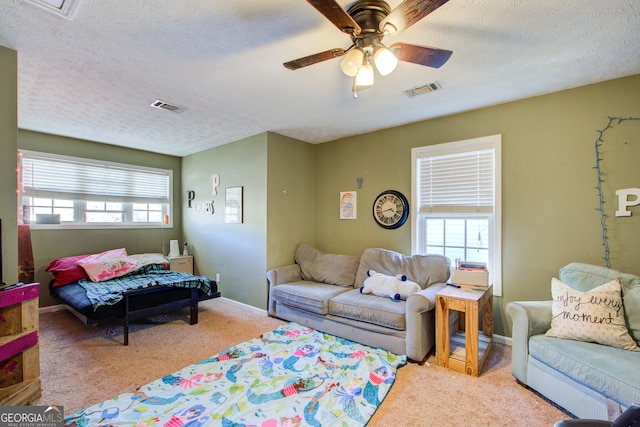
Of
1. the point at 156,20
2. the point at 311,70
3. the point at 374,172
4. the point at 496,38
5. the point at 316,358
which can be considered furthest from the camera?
the point at 374,172

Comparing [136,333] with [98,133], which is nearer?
[136,333]

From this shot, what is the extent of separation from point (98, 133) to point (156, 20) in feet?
9.91

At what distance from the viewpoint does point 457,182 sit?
3.21 m

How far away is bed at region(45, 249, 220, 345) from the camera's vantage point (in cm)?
291

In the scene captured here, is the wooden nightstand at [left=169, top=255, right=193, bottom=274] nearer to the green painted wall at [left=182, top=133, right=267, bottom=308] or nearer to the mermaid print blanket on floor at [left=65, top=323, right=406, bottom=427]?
the green painted wall at [left=182, top=133, right=267, bottom=308]

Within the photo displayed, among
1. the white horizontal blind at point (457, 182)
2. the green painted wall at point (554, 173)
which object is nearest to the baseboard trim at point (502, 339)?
the green painted wall at point (554, 173)

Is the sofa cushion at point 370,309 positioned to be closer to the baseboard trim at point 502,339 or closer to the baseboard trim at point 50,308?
the baseboard trim at point 502,339

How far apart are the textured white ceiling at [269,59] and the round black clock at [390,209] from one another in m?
0.93

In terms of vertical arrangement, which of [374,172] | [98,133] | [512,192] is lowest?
[512,192]

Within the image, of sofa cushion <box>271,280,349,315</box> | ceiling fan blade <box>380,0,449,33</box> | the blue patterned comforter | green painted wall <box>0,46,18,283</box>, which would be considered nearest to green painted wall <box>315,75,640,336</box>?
sofa cushion <box>271,280,349,315</box>

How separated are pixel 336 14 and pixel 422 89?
1578 millimetres

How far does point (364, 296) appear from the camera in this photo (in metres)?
3.03

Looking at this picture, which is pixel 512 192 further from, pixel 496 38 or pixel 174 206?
pixel 174 206

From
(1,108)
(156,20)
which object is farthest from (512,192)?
(1,108)
